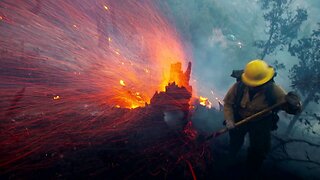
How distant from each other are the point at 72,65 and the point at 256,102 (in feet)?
28.2

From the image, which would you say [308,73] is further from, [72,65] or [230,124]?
[72,65]

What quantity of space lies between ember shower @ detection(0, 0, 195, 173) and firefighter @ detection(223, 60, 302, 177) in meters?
2.91

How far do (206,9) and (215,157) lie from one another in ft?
52.8

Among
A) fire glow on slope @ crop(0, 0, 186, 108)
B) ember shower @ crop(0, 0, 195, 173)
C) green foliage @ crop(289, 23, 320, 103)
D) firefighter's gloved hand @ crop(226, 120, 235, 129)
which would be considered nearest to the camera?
firefighter's gloved hand @ crop(226, 120, 235, 129)

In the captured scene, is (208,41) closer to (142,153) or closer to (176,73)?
(176,73)

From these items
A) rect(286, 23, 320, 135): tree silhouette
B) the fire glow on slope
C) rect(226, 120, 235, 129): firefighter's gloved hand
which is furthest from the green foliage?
rect(226, 120, 235, 129): firefighter's gloved hand

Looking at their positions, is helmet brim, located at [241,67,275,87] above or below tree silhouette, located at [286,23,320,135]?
below

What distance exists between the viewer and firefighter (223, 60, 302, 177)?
5.80 meters

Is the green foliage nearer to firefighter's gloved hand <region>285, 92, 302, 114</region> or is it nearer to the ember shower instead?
the ember shower

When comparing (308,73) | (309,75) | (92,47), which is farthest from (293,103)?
(92,47)

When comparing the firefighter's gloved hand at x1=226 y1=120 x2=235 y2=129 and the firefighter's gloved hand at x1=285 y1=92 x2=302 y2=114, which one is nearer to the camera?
the firefighter's gloved hand at x1=285 y1=92 x2=302 y2=114

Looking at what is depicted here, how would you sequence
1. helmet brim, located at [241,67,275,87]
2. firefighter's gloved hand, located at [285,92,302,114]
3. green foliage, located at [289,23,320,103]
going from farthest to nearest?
green foliage, located at [289,23,320,103], helmet brim, located at [241,67,275,87], firefighter's gloved hand, located at [285,92,302,114]

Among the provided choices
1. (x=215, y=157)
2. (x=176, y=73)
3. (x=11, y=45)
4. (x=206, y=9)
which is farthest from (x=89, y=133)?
(x=206, y=9)

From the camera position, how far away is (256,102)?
5.96m
